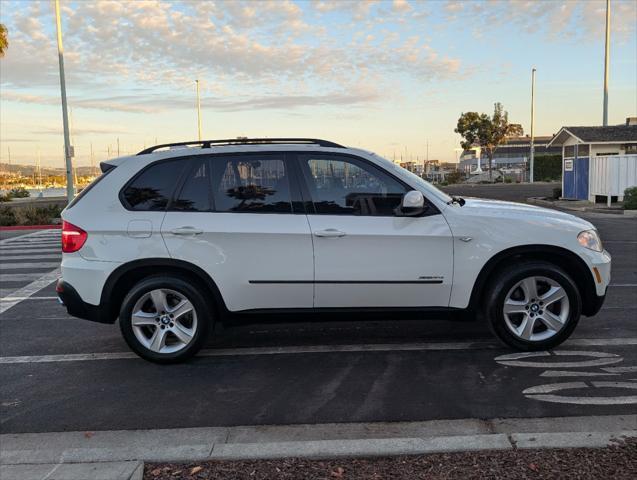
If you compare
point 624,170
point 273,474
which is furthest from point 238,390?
point 624,170

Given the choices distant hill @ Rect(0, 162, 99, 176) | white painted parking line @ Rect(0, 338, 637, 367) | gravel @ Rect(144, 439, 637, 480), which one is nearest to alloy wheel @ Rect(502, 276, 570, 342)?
white painted parking line @ Rect(0, 338, 637, 367)

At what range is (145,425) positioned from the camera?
386cm

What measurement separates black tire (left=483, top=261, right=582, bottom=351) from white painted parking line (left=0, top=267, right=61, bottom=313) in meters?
5.99

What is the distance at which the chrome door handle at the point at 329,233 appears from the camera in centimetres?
476

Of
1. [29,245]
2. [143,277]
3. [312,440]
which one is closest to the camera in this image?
[312,440]

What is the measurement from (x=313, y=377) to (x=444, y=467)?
5.64ft

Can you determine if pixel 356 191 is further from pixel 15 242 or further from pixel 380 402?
pixel 15 242

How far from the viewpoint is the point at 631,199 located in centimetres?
1922

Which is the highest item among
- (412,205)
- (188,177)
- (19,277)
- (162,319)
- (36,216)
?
(188,177)

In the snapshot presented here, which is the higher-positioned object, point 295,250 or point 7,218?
point 295,250

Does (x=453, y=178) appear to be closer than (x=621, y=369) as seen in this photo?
No

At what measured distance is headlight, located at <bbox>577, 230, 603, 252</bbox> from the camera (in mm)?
4957

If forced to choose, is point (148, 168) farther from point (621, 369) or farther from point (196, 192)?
point (621, 369)

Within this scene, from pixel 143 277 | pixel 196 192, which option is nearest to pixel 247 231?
Result: pixel 196 192
